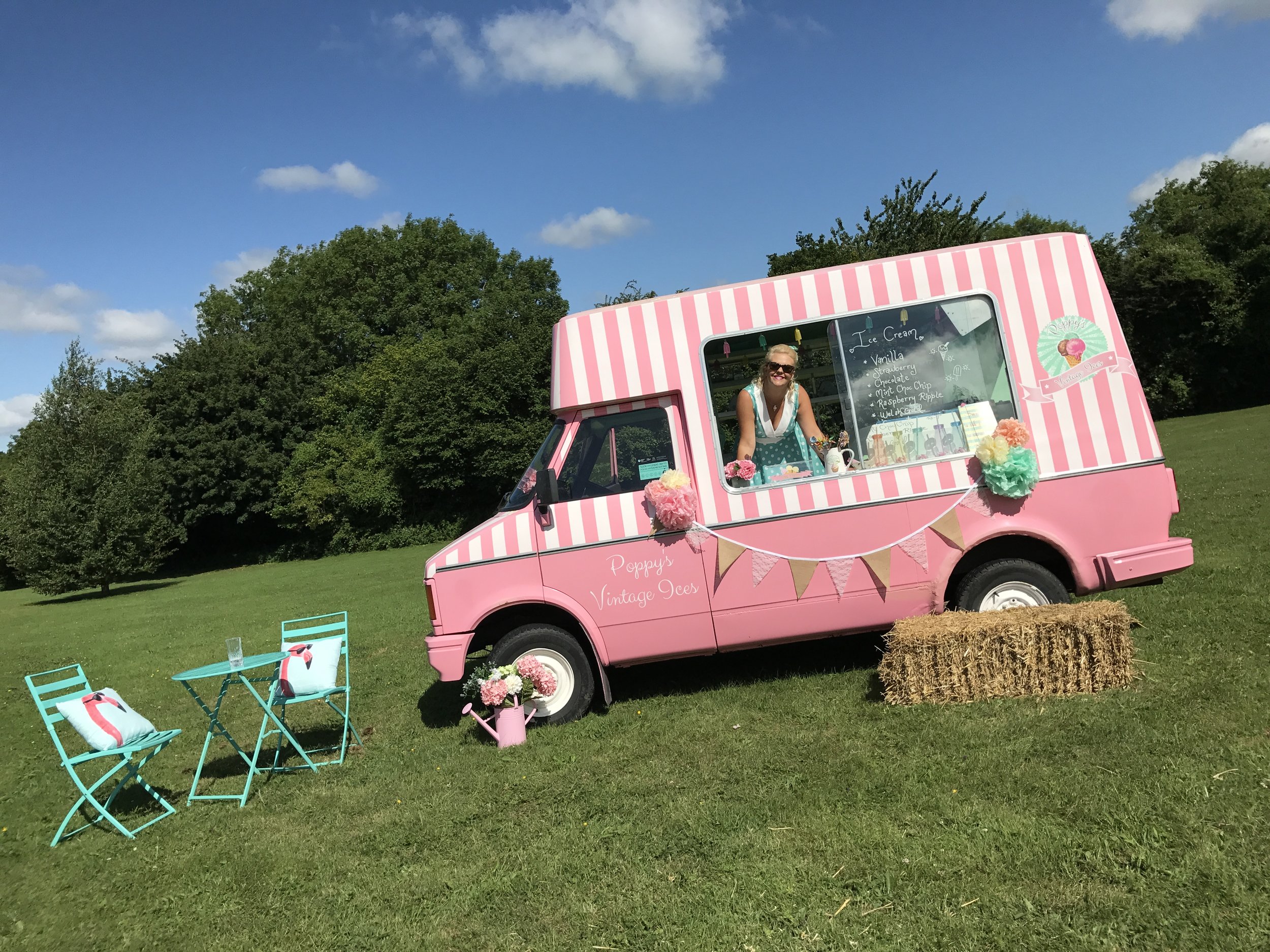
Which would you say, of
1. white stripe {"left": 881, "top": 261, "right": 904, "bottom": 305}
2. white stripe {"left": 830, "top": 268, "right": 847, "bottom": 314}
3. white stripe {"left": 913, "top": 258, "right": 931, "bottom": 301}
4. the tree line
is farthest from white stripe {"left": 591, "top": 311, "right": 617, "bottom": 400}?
the tree line

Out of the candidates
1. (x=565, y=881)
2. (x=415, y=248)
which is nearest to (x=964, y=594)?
(x=565, y=881)

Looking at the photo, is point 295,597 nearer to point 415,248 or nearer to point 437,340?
point 437,340

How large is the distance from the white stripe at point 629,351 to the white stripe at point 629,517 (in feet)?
2.62

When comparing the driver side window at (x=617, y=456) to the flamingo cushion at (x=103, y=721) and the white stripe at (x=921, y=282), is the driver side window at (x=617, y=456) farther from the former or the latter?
the flamingo cushion at (x=103, y=721)

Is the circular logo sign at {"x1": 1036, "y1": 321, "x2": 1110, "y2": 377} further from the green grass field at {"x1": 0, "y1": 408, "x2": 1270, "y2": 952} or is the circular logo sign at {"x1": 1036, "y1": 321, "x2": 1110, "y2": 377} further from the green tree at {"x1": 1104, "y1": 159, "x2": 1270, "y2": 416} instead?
the green tree at {"x1": 1104, "y1": 159, "x2": 1270, "y2": 416}

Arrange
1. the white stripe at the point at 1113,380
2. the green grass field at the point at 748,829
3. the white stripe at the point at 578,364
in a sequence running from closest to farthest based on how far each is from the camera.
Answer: the green grass field at the point at 748,829 → the white stripe at the point at 1113,380 → the white stripe at the point at 578,364

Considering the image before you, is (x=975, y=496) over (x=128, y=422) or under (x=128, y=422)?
under

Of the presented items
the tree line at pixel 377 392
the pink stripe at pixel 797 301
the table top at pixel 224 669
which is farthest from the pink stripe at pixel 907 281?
the tree line at pixel 377 392

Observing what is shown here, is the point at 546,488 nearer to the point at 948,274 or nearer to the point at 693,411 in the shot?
the point at 693,411

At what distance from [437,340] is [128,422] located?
13765 millimetres

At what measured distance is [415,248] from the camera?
157 ft

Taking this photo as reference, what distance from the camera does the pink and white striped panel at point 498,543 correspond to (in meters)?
6.27

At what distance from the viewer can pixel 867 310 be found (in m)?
6.18

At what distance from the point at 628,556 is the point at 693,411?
1.19 metres
